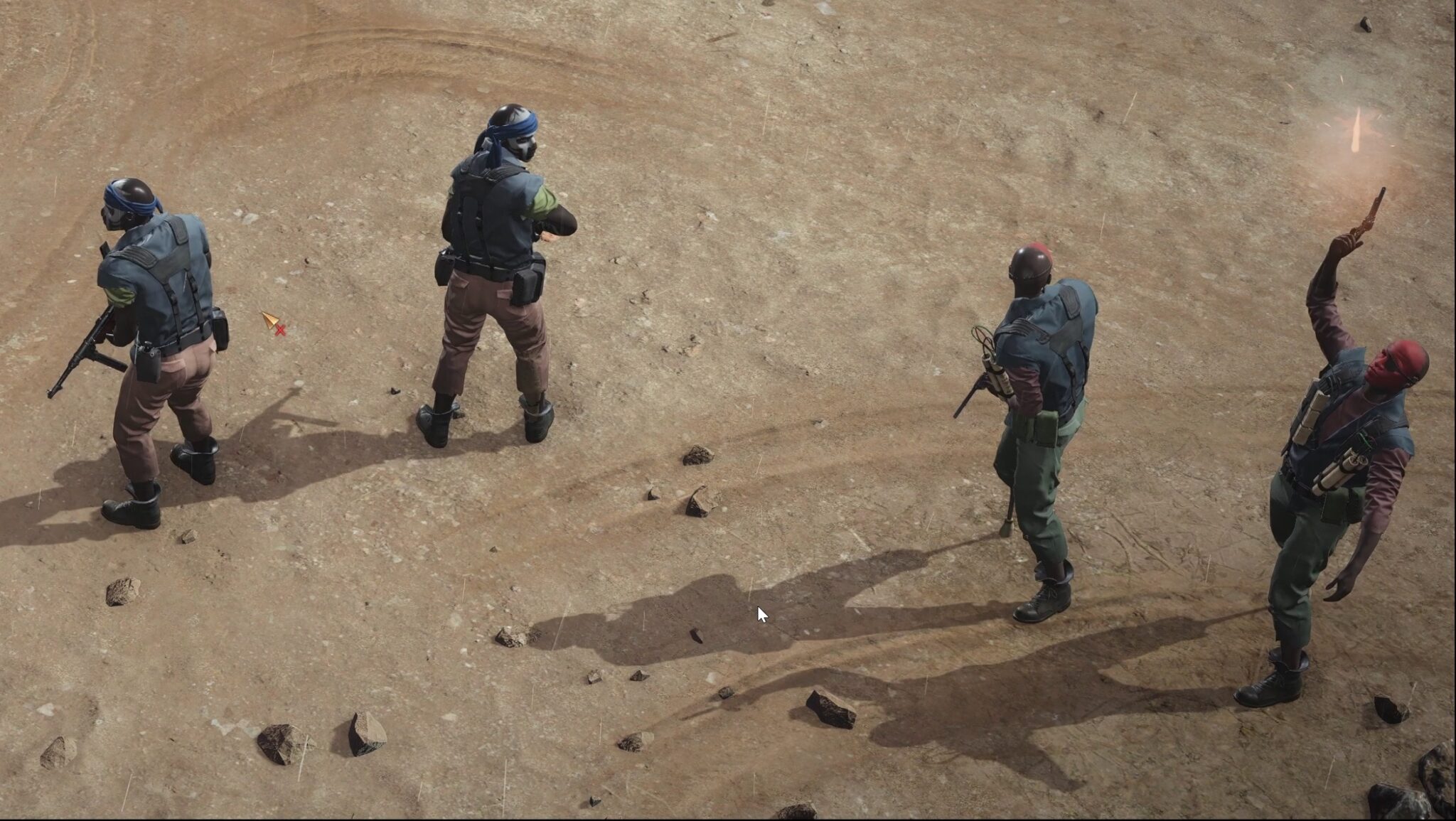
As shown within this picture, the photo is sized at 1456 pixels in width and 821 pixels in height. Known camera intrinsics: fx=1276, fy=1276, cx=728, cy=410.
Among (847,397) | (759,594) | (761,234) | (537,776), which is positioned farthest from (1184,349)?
(537,776)

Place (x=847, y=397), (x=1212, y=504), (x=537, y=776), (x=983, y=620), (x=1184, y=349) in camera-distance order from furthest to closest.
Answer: (x=1184, y=349) < (x=847, y=397) < (x=1212, y=504) < (x=983, y=620) < (x=537, y=776)

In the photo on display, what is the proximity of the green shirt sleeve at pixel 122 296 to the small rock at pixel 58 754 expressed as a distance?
258cm

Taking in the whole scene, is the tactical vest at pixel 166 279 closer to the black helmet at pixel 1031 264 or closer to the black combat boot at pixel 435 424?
the black combat boot at pixel 435 424

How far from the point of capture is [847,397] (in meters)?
10.4

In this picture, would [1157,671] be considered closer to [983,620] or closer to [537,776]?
[983,620]

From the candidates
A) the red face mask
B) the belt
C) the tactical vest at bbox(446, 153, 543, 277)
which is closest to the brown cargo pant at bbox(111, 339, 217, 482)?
the belt

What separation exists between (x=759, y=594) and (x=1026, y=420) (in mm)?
2177

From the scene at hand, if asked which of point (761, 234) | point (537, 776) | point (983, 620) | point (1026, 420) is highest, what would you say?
point (1026, 420)

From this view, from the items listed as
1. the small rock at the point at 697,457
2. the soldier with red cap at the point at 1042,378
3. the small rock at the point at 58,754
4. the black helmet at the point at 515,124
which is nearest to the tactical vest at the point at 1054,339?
the soldier with red cap at the point at 1042,378

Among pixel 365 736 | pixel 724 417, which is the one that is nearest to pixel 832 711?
pixel 365 736

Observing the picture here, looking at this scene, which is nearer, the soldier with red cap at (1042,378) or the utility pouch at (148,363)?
the soldier with red cap at (1042,378)

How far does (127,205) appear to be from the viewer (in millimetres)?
7664

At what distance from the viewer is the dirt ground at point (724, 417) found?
7.71 meters

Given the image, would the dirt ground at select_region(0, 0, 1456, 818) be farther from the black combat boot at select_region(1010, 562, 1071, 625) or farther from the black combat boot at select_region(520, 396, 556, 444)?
the black combat boot at select_region(520, 396, 556, 444)
